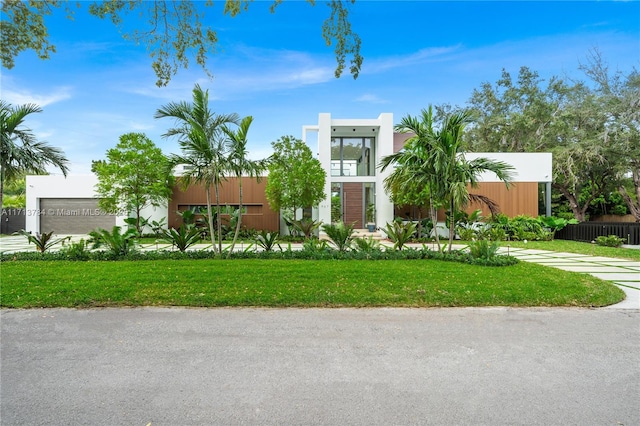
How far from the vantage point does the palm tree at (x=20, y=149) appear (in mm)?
7758

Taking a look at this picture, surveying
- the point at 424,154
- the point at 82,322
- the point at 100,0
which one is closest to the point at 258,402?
the point at 82,322

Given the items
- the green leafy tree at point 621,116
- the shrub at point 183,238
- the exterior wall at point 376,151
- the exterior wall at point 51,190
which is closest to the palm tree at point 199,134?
the shrub at point 183,238

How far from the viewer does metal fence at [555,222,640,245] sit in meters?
13.1

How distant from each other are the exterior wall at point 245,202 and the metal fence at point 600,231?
13.9 metres

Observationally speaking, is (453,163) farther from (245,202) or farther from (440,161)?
(245,202)

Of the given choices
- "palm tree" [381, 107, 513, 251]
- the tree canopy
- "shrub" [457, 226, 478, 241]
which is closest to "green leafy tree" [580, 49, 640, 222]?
the tree canopy

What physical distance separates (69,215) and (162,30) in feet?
58.1

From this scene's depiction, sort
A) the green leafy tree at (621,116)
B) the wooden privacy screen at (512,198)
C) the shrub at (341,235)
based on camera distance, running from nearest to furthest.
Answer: the shrub at (341,235) → the wooden privacy screen at (512,198) → the green leafy tree at (621,116)

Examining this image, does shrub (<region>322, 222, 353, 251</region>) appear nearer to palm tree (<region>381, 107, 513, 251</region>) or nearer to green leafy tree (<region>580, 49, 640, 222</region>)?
palm tree (<region>381, 107, 513, 251</region>)

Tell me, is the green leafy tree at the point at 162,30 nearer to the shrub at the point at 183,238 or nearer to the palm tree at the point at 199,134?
the palm tree at the point at 199,134

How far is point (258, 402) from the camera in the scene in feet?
7.74

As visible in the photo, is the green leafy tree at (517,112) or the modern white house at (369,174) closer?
the modern white house at (369,174)

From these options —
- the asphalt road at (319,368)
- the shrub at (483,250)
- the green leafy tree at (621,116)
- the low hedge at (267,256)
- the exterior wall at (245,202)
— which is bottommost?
the asphalt road at (319,368)

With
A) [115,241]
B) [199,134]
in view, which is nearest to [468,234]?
[199,134]
